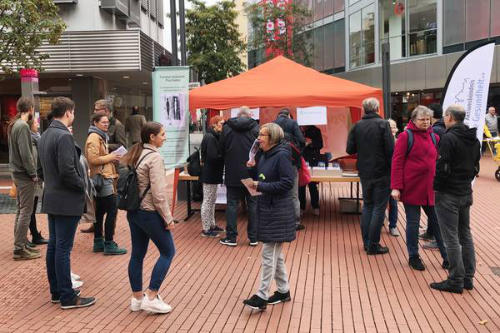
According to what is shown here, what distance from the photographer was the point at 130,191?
470cm

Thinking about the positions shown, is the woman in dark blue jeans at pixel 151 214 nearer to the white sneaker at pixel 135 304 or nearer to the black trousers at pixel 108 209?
the white sneaker at pixel 135 304

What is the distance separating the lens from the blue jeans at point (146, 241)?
4.77 m

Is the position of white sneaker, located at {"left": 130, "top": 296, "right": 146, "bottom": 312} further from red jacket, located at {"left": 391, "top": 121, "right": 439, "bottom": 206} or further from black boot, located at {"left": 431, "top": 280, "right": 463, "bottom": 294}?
red jacket, located at {"left": 391, "top": 121, "right": 439, "bottom": 206}

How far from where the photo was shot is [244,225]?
30.3 feet

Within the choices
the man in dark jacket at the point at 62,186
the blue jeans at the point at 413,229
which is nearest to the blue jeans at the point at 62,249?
the man in dark jacket at the point at 62,186

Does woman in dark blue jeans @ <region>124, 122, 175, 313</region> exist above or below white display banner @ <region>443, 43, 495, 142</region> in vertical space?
below

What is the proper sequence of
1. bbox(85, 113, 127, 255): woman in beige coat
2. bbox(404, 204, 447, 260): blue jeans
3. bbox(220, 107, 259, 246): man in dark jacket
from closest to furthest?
bbox(404, 204, 447, 260): blue jeans → bbox(85, 113, 127, 255): woman in beige coat → bbox(220, 107, 259, 246): man in dark jacket

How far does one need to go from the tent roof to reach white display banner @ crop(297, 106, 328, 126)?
0.54 m

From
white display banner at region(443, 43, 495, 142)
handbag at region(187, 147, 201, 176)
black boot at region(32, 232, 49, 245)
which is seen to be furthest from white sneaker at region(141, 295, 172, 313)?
white display banner at region(443, 43, 495, 142)

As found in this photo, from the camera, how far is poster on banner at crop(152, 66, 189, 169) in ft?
30.9

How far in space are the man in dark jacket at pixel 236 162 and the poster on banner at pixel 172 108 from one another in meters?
1.87

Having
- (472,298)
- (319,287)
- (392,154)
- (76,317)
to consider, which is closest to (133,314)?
(76,317)

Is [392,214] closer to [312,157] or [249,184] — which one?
[312,157]

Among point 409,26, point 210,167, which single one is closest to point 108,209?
point 210,167
